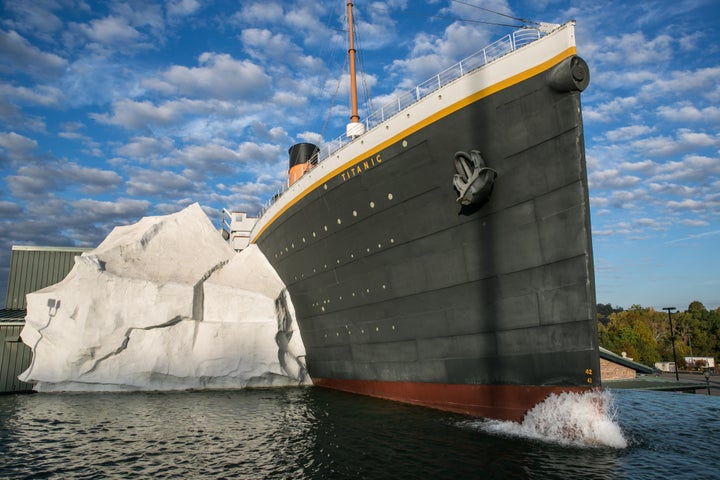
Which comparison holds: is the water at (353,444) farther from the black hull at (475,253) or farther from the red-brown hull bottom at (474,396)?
the black hull at (475,253)

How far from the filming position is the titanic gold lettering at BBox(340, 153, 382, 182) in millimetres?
13656

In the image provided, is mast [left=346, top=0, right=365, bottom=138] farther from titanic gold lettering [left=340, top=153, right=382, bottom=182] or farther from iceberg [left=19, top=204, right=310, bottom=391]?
iceberg [left=19, top=204, right=310, bottom=391]

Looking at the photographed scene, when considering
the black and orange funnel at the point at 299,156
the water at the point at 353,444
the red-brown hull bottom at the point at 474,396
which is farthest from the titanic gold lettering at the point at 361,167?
the black and orange funnel at the point at 299,156

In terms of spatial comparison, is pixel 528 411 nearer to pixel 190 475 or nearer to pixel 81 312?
pixel 190 475

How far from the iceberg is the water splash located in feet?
41.9

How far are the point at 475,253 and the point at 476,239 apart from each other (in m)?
0.39

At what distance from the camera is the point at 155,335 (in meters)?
20.5

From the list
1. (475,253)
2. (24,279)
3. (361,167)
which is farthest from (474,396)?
(24,279)

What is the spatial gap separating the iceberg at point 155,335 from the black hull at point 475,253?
6.00 metres

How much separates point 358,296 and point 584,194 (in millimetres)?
8078

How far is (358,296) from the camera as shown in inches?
597

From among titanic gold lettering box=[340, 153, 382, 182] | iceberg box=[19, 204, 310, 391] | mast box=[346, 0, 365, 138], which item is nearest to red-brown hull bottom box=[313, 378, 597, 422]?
titanic gold lettering box=[340, 153, 382, 182]

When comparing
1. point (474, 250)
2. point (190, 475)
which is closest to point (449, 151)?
point (474, 250)

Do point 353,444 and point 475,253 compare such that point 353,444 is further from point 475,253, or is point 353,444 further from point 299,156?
point 299,156
